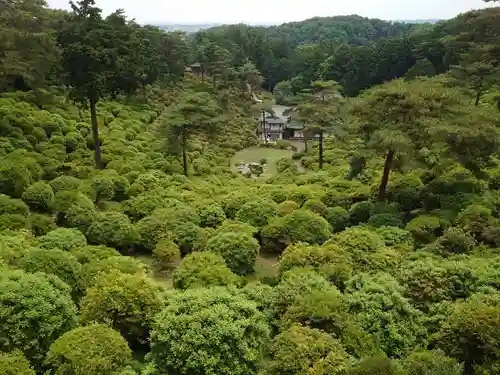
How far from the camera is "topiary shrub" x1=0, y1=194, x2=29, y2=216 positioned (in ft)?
48.4

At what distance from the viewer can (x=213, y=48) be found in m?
54.1

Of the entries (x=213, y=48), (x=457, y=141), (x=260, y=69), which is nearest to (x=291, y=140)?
Answer: (x=213, y=48)

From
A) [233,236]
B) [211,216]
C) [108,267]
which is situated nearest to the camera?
[108,267]

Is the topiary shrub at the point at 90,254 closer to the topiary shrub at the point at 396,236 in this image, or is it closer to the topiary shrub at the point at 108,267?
the topiary shrub at the point at 108,267

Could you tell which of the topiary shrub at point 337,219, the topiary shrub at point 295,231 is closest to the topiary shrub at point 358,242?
the topiary shrub at point 295,231

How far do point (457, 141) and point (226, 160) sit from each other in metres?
23.7

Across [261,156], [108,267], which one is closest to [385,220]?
[108,267]

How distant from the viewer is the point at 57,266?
10867 mm

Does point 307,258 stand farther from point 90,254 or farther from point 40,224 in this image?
point 40,224

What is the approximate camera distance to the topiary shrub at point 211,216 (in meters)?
17.2

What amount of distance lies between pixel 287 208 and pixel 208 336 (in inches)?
376

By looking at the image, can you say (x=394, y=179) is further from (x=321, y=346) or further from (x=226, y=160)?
(x=226, y=160)

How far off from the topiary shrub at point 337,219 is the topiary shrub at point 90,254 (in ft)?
27.1

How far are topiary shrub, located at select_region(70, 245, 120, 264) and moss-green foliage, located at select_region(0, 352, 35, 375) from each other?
13.7 feet
